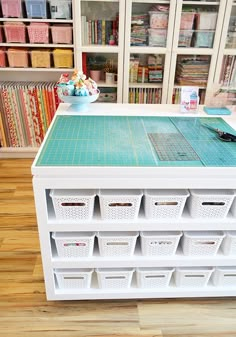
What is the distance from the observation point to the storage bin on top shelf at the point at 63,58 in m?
2.51

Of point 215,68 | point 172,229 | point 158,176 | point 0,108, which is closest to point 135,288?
point 172,229

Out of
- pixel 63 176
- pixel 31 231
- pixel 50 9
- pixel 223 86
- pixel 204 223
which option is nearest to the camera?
pixel 63 176

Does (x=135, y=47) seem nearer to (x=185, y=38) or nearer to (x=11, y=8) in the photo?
(x=185, y=38)

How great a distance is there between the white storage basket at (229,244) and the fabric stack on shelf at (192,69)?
5.40ft

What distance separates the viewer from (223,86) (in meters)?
1.88

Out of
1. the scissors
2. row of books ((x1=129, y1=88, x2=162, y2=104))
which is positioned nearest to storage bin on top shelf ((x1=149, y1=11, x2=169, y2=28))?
row of books ((x1=129, y1=88, x2=162, y2=104))

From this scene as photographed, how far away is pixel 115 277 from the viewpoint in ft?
4.69

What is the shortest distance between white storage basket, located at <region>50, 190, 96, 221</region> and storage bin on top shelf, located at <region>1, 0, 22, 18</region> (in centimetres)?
188

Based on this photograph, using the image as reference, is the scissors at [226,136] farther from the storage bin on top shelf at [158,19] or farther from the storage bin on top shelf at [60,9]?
the storage bin on top shelf at [60,9]

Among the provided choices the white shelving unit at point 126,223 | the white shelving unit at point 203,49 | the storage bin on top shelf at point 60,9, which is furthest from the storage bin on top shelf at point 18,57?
the white shelving unit at point 126,223

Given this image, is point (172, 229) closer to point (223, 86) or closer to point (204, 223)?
point (204, 223)

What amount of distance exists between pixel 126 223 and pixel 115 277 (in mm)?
344

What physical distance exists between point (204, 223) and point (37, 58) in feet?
6.73

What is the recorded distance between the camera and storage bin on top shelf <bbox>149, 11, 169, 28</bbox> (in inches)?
93.0
